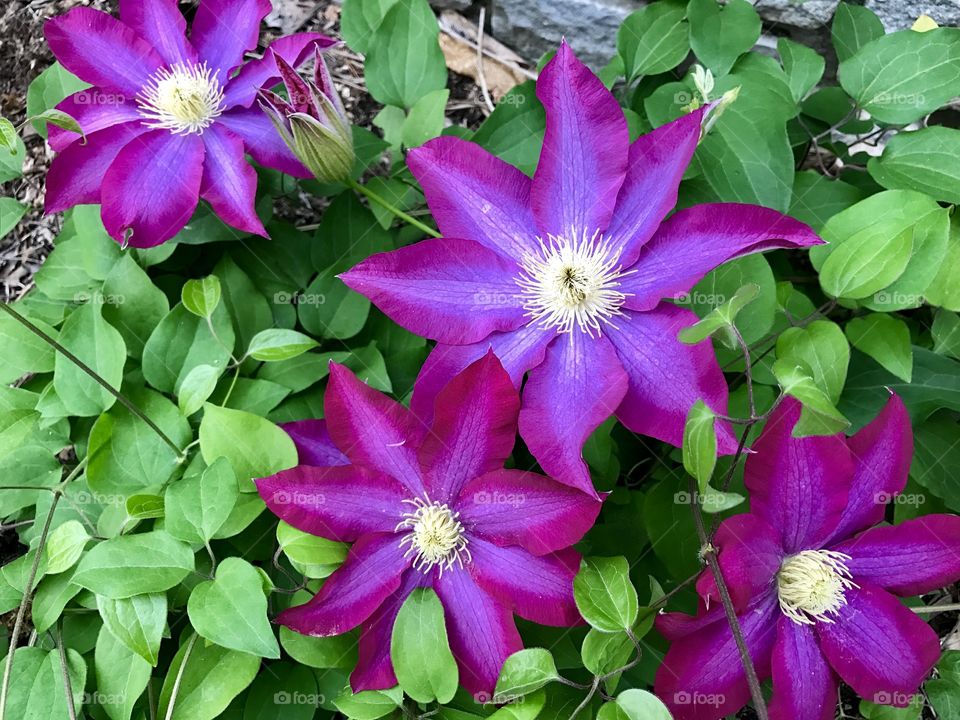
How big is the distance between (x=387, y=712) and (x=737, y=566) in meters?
0.42

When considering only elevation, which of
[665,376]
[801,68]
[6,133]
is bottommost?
[665,376]

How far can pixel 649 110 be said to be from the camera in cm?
103

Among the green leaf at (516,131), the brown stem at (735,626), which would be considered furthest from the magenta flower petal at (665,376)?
the green leaf at (516,131)

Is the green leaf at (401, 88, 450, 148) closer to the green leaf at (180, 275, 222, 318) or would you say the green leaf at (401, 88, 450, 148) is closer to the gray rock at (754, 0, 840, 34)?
the green leaf at (180, 275, 222, 318)

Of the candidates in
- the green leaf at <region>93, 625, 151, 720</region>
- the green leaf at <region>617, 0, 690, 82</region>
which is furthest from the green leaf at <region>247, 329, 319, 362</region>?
the green leaf at <region>617, 0, 690, 82</region>

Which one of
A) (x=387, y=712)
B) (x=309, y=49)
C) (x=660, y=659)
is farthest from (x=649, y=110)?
(x=387, y=712)

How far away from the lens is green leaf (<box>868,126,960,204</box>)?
98cm

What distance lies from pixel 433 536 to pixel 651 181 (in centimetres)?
46

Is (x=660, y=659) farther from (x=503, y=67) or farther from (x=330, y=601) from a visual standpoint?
(x=503, y=67)

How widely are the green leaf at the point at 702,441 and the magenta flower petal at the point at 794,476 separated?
13 centimetres

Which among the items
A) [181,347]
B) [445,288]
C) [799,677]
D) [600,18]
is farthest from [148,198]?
[799,677]

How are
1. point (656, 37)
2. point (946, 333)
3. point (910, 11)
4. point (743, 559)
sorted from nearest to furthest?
point (743, 559)
point (946, 333)
point (656, 37)
point (910, 11)

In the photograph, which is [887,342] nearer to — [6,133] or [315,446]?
[315,446]

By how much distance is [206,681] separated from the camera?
36.2 inches
